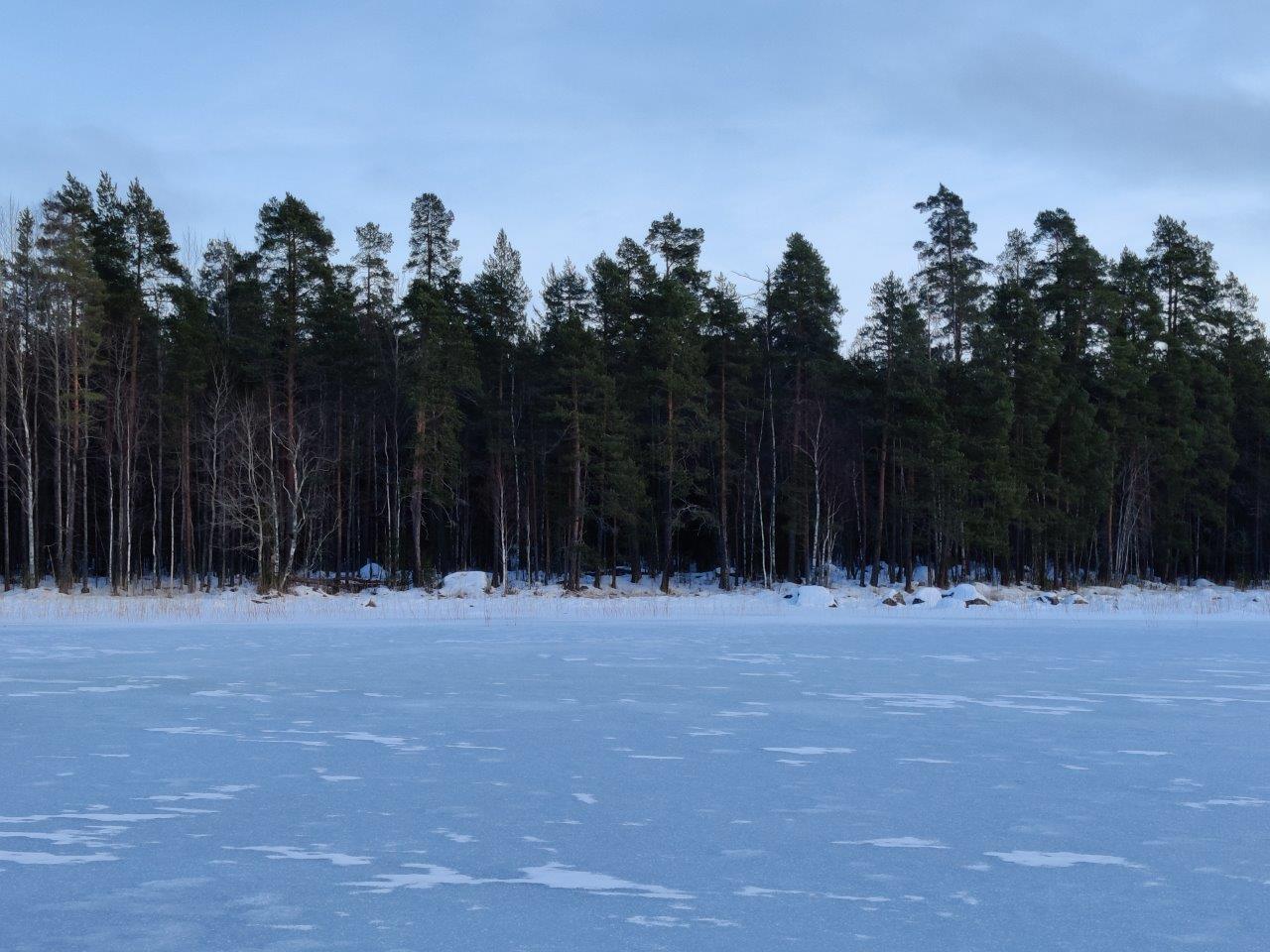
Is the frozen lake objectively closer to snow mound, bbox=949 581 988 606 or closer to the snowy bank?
the snowy bank

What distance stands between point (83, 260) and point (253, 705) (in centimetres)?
3245

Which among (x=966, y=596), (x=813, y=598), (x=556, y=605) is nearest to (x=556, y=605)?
(x=556, y=605)

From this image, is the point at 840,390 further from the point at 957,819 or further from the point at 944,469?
the point at 957,819

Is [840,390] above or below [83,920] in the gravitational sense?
above

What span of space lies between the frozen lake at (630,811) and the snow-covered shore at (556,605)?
14927mm

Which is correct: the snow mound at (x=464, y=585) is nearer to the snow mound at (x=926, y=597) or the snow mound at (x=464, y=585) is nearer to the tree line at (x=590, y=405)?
the tree line at (x=590, y=405)

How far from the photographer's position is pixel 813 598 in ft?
116

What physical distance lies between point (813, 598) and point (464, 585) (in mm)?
12729

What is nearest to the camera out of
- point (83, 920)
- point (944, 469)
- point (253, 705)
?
point (83, 920)

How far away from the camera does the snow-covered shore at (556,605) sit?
28.6m

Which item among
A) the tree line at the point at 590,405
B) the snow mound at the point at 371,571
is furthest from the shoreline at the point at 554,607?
the snow mound at the point at 371,571

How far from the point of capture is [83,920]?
4527mm

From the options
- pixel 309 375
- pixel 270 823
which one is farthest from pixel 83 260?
pixel 270 823

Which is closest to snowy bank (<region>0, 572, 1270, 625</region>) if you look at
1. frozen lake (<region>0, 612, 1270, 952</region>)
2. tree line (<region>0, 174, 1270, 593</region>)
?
tree line (<region>0, 174, 1270, 593</region>)
